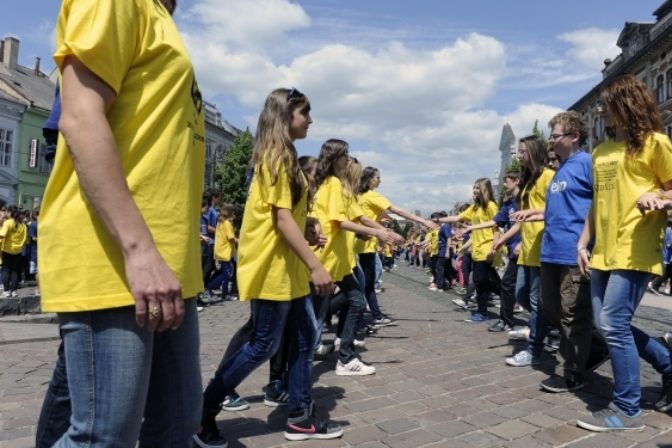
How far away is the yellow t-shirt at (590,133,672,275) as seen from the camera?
3.46 meters

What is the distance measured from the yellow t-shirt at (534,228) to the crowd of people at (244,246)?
2cm

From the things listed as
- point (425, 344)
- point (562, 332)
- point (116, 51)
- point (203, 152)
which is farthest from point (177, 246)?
point (425, 344)

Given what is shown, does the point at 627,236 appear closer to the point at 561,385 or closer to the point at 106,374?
the point at 561,385

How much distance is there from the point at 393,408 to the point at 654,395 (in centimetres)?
195

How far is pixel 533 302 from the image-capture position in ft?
17.9

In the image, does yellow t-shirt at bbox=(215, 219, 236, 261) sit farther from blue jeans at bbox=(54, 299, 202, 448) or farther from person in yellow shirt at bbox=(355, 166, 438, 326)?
blue jeans at bbox=(54, 299, 202, 448)

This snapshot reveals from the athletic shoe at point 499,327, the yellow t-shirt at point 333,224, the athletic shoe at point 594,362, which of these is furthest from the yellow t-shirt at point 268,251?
the athletic shoe at point 499,327

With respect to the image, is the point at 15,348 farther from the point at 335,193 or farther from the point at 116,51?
the point at 116,51

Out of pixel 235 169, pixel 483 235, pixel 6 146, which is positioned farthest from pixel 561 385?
pixel 235 169

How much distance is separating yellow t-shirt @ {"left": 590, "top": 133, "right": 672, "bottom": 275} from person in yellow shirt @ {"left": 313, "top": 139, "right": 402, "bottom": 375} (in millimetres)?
1850

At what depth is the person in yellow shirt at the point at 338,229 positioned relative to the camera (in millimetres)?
4777

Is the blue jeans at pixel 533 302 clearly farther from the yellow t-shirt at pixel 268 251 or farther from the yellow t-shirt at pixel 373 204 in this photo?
the yellow t-shirt at pixel 268 251

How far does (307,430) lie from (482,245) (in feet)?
18.7

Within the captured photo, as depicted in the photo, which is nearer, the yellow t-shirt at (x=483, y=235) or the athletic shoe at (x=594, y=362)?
the athletic shoe at (x=594, y=362)
